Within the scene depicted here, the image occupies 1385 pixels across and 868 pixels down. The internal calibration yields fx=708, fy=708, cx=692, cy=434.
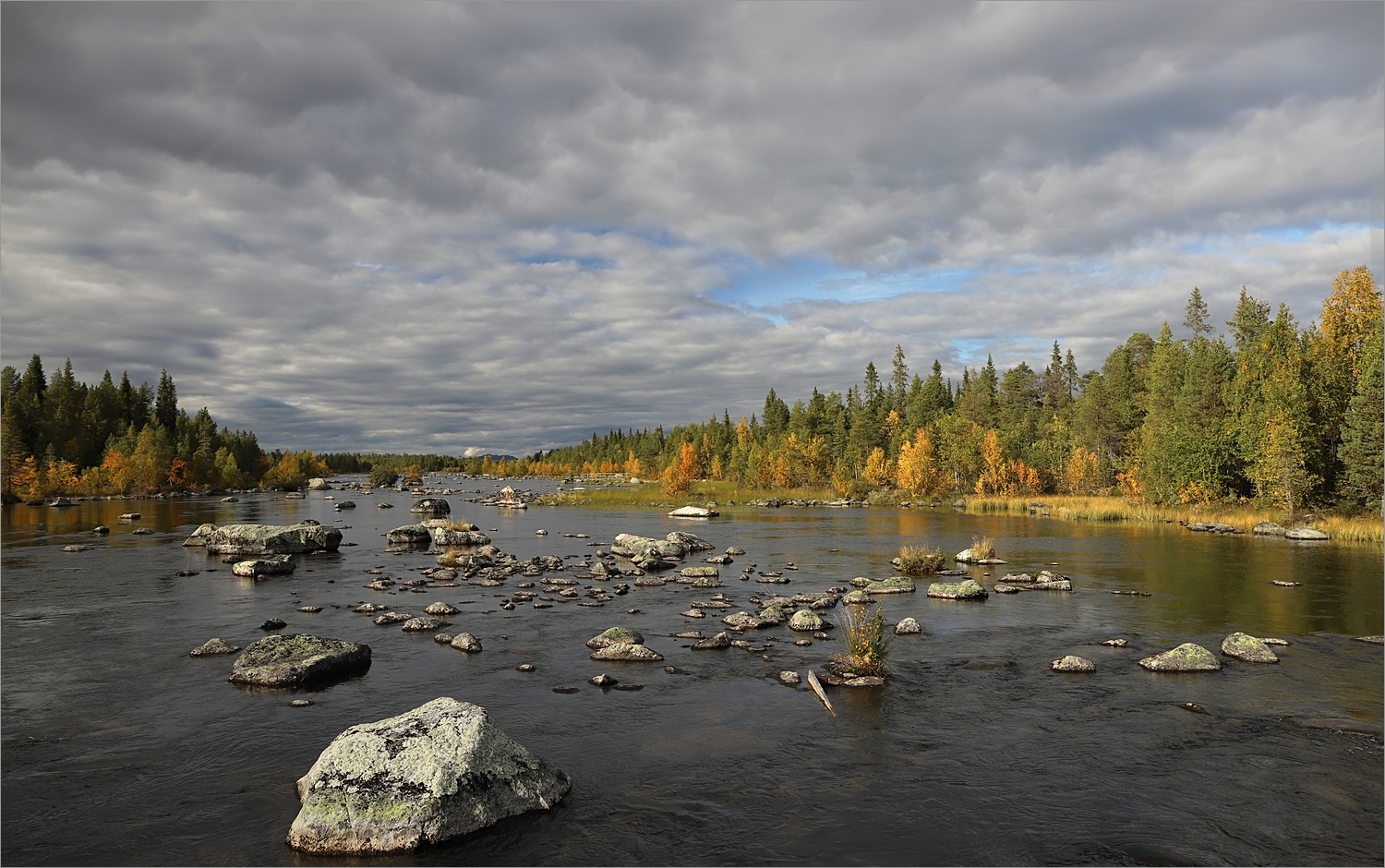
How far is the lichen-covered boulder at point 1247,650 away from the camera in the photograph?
20734 mm

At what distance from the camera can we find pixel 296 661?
19641 mm

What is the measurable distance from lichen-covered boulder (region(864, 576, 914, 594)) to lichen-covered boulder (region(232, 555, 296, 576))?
104 ft

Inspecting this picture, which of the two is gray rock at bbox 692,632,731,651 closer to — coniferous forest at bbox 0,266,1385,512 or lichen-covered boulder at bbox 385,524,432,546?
lichen-covered boulder at bbox 385,524,432,546

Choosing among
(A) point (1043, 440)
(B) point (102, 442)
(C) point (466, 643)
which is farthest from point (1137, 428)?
(B) point (102, 442)

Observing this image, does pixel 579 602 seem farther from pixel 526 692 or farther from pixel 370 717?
pixel 370 717

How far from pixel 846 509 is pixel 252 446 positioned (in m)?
166

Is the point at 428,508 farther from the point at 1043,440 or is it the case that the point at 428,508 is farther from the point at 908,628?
the point at 1043,440

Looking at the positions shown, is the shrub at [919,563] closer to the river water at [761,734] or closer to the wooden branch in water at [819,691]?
the river water at [761,734]

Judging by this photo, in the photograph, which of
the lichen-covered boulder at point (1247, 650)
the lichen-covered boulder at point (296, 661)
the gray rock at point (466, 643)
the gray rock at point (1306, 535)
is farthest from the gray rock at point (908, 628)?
the gray rock at point (1306, 535)

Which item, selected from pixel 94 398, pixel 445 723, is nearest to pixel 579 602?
pixel 445 723

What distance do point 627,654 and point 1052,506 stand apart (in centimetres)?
8011

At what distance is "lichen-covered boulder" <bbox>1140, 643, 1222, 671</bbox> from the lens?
19.8m

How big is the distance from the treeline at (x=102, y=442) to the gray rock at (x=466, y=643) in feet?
413

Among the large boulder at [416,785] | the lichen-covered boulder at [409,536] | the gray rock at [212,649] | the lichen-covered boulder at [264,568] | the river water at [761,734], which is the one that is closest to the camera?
the large boulder at [416,785]
